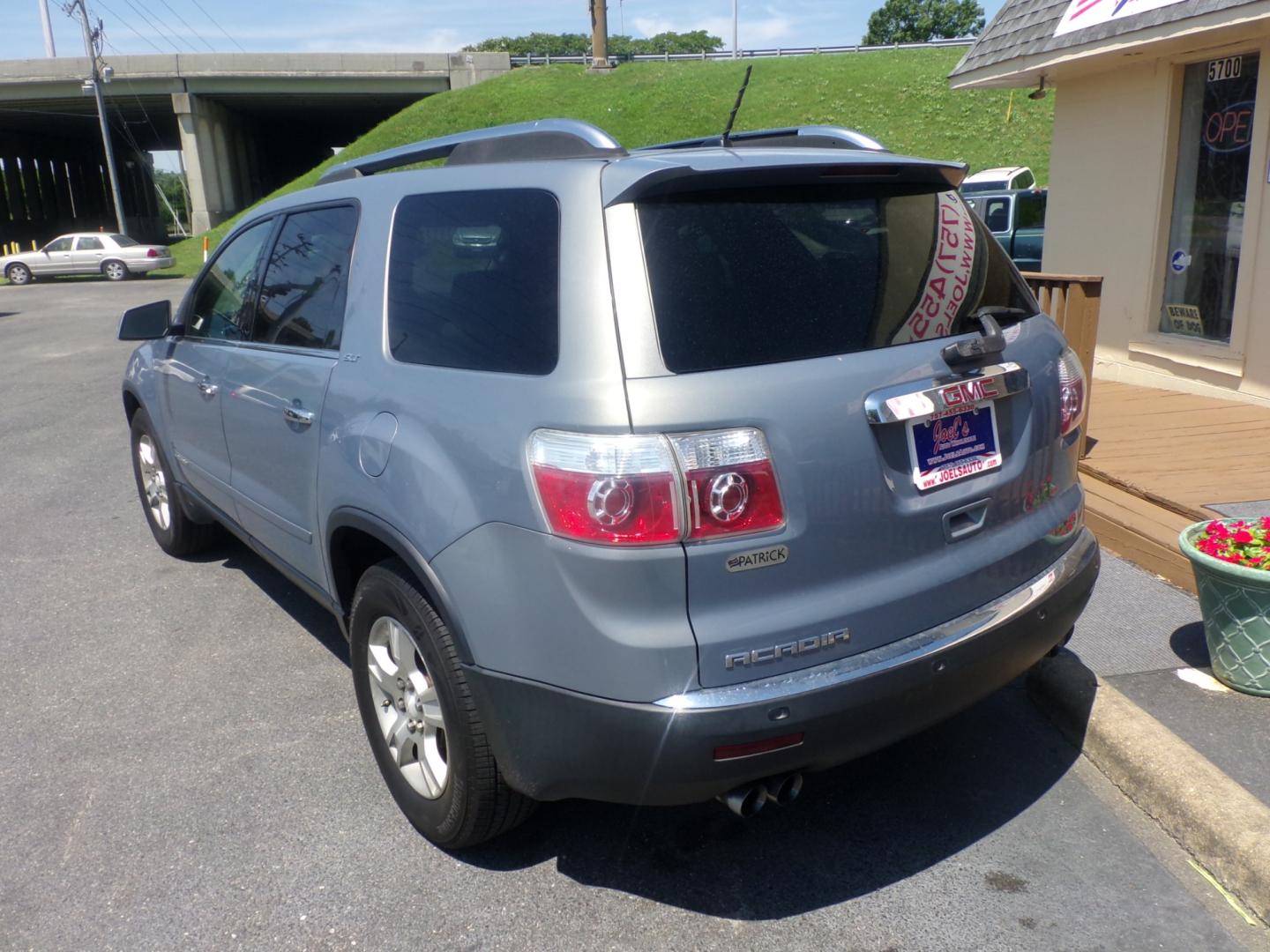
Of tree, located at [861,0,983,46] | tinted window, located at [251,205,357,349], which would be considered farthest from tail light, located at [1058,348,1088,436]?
tree, located at [861,0,983,46]

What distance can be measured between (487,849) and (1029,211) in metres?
15.3

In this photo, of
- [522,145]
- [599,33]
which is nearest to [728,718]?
[522,145]

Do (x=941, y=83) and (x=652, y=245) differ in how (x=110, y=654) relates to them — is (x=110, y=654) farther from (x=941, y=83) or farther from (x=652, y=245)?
(x=941, y=83)

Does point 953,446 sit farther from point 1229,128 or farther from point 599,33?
point 599,33

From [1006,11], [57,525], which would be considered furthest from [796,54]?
[57,525]

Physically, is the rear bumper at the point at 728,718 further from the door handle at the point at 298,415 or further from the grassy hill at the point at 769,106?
the grassy hill at the point at 769,106

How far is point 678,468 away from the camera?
2.32 meters

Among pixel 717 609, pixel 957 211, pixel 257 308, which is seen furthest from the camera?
pixel 257 308

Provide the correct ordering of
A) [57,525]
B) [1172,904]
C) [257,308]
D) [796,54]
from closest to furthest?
1. [1172,904]
2. [257,308]
3. [57,525]
4. [796,54]

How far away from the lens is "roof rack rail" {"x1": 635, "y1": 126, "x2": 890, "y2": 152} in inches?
129

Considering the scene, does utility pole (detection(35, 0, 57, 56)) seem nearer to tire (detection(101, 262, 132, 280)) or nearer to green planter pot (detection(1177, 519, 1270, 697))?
tire (detection(101, 262, 132, 280))

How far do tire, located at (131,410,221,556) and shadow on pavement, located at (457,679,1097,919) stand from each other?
10.3 feet

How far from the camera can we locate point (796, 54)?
49969mm

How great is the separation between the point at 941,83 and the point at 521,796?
1664 inches
